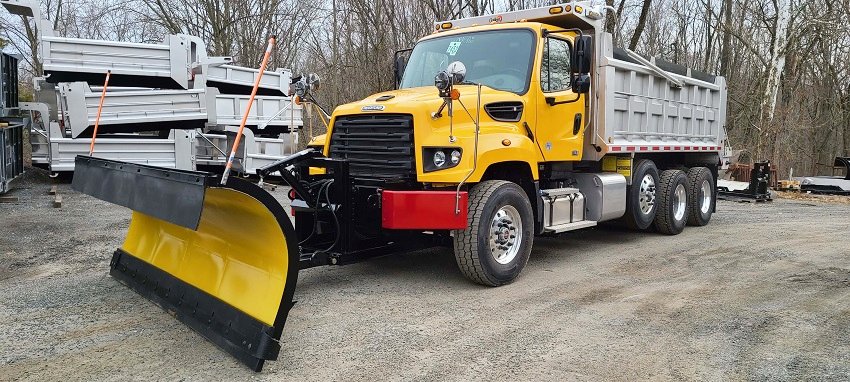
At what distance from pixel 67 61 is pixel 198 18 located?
13.5 meters

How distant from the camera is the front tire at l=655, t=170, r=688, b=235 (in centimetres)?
891

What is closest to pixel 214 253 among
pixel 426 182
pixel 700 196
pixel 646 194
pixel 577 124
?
pixel 426 182

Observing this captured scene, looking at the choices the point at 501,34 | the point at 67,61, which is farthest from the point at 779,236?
the point at 67,61

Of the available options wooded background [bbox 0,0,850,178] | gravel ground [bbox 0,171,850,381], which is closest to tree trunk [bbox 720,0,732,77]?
wooded background [bbox 0,0,850,178]

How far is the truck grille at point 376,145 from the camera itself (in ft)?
18.2

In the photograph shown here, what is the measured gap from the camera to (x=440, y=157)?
5.52m

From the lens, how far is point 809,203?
1369 centimetres

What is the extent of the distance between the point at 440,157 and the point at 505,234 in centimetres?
101

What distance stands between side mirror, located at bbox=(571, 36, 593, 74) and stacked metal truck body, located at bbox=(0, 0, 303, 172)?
5.67 m

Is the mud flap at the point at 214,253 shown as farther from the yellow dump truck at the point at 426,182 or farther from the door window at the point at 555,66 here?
the door window at the point at 555,66

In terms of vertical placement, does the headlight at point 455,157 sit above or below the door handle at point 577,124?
below

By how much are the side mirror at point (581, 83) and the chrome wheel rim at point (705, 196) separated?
14.2ft

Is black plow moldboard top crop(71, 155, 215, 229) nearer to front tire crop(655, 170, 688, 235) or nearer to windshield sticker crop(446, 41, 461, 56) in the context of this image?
windshield sticker crop(446, 41, 461, 56)

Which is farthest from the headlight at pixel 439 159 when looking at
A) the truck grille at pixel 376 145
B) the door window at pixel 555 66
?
the door window at pixel 555 66
